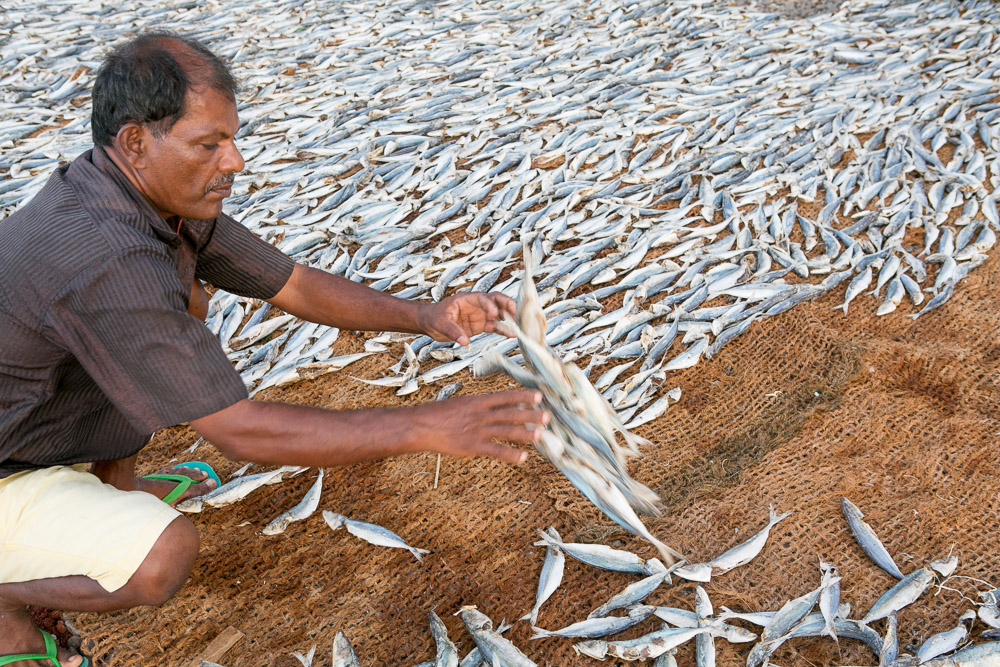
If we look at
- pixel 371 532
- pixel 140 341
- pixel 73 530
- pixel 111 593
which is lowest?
pixel 371 532

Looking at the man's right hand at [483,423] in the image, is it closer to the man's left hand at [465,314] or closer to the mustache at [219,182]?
the man's left hand at [465,314]

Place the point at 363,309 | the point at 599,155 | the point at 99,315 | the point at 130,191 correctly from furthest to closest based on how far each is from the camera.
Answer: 1. the point at 599,155
2. the point at 363,309
3. the point at 130,191
4. the point at 99,315

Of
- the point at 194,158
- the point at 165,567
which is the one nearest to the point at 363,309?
the point at 194,158

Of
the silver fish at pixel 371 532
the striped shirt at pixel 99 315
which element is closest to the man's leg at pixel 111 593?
the striped shirt at pixel 99 315

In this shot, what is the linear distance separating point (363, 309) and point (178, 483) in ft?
3.00

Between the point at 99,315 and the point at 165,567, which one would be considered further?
the point at 165,567

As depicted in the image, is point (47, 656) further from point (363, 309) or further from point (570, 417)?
point (570, 417)

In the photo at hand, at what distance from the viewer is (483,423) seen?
1.70 m

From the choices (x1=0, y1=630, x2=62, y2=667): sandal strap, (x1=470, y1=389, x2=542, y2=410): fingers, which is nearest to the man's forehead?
(x1=470, y1=389, x2=542, y2=410): fingers

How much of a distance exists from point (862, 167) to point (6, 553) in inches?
172

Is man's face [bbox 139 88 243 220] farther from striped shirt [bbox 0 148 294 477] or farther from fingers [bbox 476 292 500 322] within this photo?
fingers [bbox 476 292 500 322]

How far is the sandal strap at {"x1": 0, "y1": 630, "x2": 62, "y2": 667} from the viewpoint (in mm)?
1999

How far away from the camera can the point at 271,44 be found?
6.34 m

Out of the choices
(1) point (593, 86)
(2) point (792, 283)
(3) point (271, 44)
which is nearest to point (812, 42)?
(1) point (593, 86)
